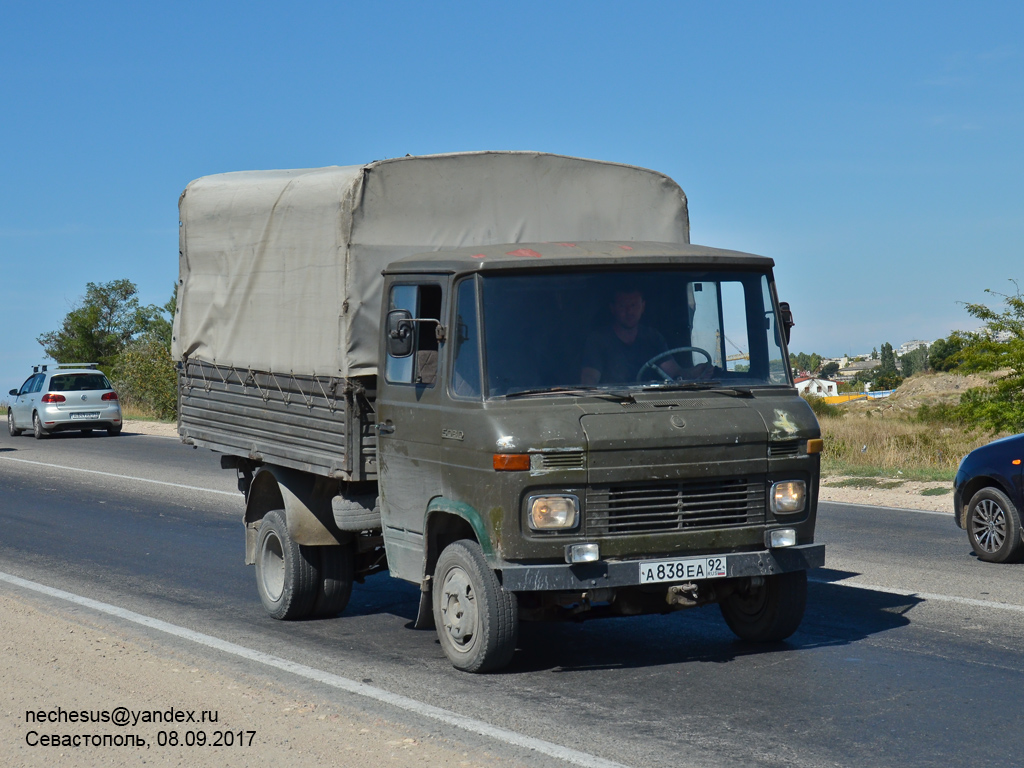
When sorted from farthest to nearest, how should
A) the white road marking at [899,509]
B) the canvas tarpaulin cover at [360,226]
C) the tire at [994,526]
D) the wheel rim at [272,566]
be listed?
the white road marking at [899,509], the tire at [994,526], the wheel rim at [272,566], the canvas tarpaulin cover at [360,226]

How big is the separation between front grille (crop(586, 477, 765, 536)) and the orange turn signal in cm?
39

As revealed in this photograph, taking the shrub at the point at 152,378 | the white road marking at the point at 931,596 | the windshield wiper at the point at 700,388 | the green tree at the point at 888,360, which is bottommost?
the white road marking at the point at 931,596

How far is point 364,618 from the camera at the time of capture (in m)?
8.62

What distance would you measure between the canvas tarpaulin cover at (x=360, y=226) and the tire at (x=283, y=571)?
1189mm

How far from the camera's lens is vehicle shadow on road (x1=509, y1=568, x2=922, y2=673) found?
23.1 ft

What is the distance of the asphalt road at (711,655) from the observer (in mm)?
5375

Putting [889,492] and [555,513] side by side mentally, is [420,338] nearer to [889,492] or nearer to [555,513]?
[555,513]

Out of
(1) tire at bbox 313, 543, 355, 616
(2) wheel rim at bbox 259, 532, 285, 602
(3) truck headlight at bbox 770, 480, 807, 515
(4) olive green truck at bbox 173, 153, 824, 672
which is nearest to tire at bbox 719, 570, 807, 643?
(4) olive green truck at bbox 173, 153, 824, 672

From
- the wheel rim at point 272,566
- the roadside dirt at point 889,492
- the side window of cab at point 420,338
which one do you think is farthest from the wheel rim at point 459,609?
the roadside dirt at point 889,492

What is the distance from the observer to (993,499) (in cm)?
1030

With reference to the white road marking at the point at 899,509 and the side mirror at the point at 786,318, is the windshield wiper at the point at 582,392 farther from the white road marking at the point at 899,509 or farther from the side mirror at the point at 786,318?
the white road marking at the point at 899,509

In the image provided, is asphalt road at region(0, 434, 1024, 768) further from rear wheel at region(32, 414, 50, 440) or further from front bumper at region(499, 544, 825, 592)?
rear wheel at region(32, 414, 50, 440)


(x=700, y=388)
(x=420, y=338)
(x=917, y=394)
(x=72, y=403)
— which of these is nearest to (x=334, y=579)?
(x=420, y=338)

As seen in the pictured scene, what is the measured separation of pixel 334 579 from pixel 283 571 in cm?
42
